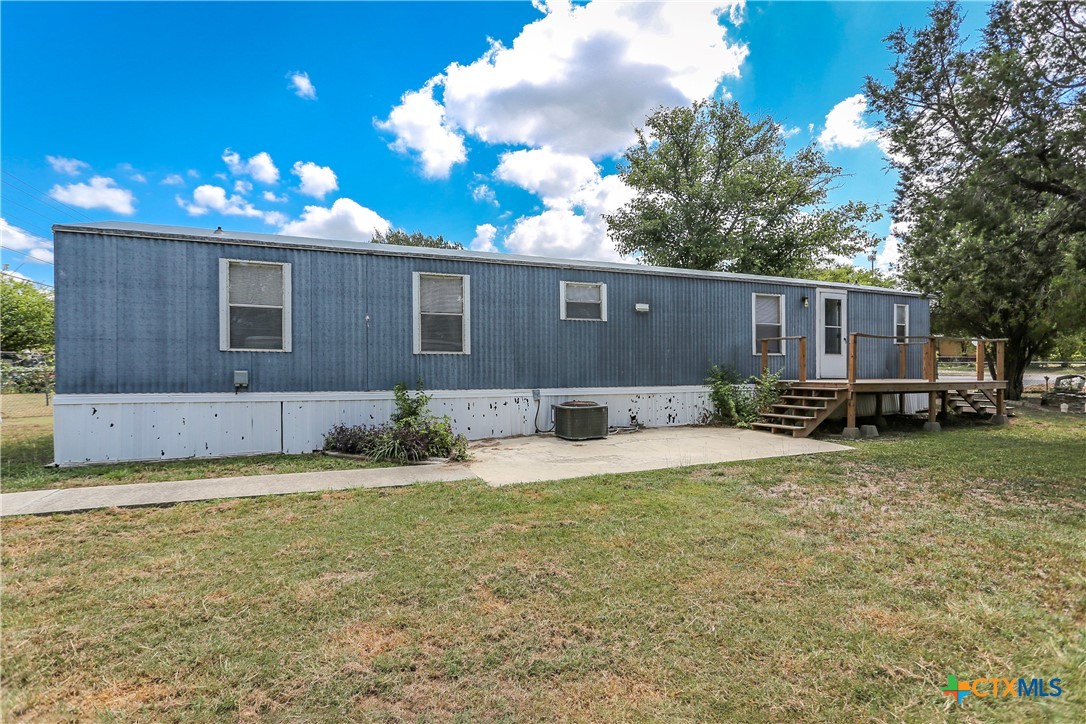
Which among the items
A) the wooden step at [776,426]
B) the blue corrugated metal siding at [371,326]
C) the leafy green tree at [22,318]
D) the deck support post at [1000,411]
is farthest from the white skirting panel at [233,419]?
the leafy green tree at [22,318]

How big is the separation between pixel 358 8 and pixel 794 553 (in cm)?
953

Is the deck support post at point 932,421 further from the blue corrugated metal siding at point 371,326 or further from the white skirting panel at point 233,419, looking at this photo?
the white skirting panel at point 233,419

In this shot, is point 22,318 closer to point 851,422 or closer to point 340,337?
point 340,337

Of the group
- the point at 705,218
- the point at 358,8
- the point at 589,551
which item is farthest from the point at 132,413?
the point at 705,218

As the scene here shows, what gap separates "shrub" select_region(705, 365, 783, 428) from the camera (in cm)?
907

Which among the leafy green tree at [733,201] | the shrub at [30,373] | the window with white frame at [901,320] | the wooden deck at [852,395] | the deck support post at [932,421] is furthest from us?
the leafy green tree at [733,201]

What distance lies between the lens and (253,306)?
254 inches

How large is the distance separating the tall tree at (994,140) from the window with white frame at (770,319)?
2.61 metres

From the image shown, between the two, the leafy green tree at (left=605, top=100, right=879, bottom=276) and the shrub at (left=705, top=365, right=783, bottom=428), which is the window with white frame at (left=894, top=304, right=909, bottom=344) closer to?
the shrub at (left=705, top=365, right=783, bottom=428)

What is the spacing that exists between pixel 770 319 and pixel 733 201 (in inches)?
383

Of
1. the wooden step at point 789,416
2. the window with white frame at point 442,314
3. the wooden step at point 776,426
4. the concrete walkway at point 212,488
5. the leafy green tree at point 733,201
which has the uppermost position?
the leafy green tree at point 733,201

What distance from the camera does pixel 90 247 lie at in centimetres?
575

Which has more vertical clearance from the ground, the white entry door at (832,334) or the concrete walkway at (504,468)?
the white entry door at (832,334)

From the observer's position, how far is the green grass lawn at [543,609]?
5.66 ft
